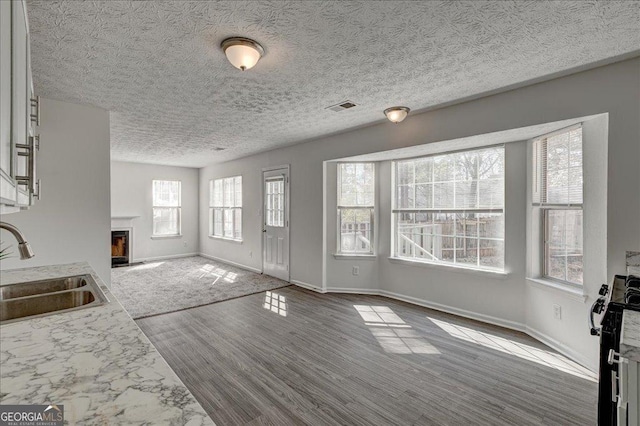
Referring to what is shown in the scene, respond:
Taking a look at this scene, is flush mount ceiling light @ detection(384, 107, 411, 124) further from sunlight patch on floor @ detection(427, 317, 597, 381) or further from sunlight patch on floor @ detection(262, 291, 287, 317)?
sunlight patch on floor @ detection(262, 291, 287, 317)

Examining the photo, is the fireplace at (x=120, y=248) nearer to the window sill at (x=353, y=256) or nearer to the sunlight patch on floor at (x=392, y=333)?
the window sill at (x=353, y=256)

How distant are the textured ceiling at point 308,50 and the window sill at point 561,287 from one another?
6.63 feet

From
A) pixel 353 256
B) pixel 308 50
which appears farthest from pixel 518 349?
pixel 308 50

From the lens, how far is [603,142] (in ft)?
8.50

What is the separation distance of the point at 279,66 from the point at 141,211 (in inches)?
271

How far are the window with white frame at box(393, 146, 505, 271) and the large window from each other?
13.3 feet

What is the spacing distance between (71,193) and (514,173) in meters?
5.12

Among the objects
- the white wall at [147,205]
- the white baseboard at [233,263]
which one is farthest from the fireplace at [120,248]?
the white baseboard at [233,263]

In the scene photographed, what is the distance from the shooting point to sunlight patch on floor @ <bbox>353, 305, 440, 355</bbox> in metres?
3.05

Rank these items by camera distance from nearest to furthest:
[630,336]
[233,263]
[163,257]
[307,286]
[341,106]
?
[630,336] < [341,106] < [307,286] < [233,263] < [163,257]

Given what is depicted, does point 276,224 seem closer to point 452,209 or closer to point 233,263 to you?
point 233,263

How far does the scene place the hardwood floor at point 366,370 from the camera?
2.13 meters

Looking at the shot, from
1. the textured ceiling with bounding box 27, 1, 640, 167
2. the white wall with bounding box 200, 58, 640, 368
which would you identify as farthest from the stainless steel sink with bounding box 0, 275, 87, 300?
the white wall with bounding box 200, 58, 640, 368

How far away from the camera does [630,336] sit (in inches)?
45.5
